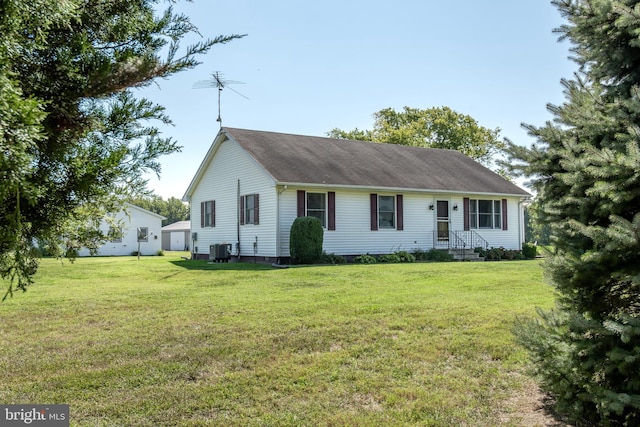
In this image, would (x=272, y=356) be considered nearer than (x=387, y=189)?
Yes

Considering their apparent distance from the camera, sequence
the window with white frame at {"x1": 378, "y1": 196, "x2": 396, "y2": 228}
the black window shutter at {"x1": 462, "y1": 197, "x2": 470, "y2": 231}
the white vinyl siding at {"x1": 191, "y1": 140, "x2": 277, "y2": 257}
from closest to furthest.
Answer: the white vinyl siding at {"x1": 191, "y1": 140, "x2": 277, "y2": 257} → the window with white frame at {"x1": 378, "y1": 196, "x2": 396, "y2": 228} → the black window shutter at {"x1": 462, "y1": 197, "x2": 470, "y2": 231}

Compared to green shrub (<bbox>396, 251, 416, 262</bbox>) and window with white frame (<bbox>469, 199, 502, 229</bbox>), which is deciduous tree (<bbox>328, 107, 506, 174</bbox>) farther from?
green shrub (<bbox>396, 251, 416, 262</bbox>)

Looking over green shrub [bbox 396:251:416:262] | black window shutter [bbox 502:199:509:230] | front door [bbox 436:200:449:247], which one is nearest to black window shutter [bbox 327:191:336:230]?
green shrub [bbox 396:251:416:262]

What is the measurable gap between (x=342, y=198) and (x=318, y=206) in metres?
1.07

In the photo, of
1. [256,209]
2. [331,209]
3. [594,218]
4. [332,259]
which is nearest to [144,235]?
[256,209]

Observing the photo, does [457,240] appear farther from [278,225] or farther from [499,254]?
[278,225]

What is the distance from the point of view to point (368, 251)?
19.5 meters

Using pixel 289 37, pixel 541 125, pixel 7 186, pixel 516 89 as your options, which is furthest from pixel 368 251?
pixel 7 186

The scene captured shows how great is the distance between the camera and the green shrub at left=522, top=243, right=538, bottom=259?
22.3 metres

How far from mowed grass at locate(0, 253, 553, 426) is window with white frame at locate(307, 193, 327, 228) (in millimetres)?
9707

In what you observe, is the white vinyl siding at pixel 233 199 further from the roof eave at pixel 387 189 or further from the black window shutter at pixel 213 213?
the roof eave at pixel 387 189

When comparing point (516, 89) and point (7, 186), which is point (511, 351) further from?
point (516, 89)

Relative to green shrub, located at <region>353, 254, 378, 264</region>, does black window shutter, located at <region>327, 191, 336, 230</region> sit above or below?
above

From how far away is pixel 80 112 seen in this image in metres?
2.63
